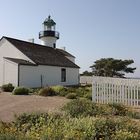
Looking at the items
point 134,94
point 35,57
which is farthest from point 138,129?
point 35,57

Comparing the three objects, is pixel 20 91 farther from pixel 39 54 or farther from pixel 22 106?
pixel 39 54

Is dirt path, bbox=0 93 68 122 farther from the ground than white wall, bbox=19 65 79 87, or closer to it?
closer to it

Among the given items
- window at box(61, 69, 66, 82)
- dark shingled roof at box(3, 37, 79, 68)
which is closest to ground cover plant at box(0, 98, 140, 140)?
dark shingled roof at box(3, 37, 79, 68)

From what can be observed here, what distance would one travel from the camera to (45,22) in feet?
135

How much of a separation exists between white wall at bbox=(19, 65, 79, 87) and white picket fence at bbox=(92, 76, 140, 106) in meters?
11.6

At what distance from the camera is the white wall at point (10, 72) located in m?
26.0

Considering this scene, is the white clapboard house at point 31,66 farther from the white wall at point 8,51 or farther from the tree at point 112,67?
the tree at point 112,67

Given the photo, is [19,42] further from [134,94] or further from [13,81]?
[134,94]

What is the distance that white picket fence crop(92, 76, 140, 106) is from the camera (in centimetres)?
1465

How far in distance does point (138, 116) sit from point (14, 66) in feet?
55.5

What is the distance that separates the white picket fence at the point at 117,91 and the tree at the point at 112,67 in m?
32.0

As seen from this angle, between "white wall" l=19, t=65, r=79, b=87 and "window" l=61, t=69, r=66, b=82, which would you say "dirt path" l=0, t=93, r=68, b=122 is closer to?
"white wall" l=19, t=65, r=79, b=87

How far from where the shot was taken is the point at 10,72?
86.8 ft

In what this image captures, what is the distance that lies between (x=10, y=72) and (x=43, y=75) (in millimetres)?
3986
